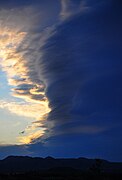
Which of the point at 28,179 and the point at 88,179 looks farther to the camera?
the point at 88,179

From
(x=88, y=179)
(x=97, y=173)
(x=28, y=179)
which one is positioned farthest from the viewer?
(x=97, y=173)

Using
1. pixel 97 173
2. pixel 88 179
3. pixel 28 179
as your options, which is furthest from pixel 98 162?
pixel 28 179

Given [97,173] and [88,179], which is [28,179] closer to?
[88,179]

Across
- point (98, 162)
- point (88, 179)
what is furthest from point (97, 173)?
point (88, 179)

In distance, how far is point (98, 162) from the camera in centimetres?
13300

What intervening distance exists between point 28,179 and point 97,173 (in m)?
41.8

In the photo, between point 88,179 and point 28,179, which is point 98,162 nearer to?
point 88,179

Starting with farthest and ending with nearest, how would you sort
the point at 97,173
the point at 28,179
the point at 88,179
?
the point at 97,173, the point at 88,179, the point at 28,179

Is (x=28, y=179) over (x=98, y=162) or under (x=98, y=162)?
under

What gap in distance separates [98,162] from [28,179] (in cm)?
4357

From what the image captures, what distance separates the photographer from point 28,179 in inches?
3824

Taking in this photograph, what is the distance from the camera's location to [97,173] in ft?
429

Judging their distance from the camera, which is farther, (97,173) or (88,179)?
(97,173)

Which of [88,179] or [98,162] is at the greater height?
[98,162]
